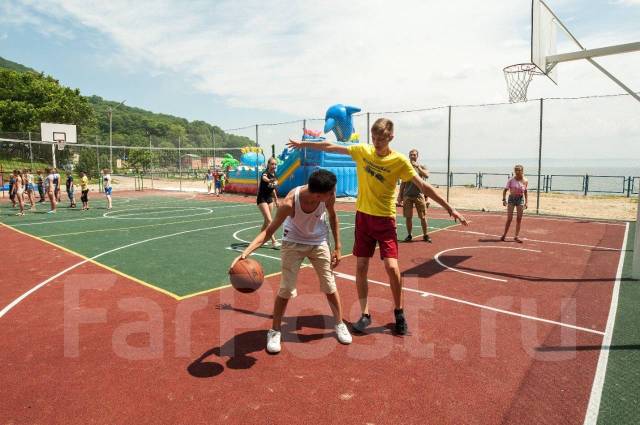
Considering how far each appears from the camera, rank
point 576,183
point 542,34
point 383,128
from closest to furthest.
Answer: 1. point 383,128
2. point 542,34
3. point 576,183

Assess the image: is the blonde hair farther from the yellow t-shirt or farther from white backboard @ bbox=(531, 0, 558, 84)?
white backboard @ bbox=(531, 0, 558, 84)

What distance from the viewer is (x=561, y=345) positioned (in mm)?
4652

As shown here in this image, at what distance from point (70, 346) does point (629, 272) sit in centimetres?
939

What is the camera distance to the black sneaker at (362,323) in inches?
199

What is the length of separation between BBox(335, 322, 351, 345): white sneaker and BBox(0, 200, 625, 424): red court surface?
8 centimetres

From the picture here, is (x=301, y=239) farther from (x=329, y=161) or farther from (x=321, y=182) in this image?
(x=329, y=161)

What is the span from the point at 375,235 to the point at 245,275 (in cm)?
165

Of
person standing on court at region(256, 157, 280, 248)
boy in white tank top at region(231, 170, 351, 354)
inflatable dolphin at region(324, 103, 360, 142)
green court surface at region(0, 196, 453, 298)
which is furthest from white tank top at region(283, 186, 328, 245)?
inflatable dolphin at region(324, 103, 360, 142)

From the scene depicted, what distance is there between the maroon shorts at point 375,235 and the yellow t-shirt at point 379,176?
8 centimetres

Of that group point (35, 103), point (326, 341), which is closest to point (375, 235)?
point (326, 341)

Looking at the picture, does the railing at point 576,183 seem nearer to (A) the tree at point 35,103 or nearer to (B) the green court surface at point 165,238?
(B) the green court surface at point 165,238

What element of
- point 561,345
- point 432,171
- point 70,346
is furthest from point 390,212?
point 432,171

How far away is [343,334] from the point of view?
4762 mm

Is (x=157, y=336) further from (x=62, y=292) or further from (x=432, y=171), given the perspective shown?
(x=432, y=171)
